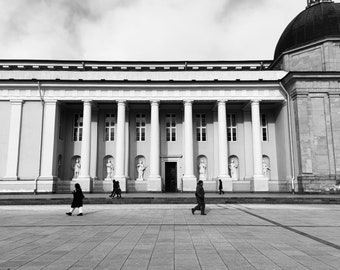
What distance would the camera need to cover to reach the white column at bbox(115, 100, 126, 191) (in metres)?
29.7

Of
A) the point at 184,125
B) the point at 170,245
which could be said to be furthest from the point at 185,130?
the point at 170,245

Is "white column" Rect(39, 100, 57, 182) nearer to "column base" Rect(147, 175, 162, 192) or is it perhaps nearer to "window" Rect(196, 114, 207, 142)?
"column base" Rect(147, 175, 162, 192)

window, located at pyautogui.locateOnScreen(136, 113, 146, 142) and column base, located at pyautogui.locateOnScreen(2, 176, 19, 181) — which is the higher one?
window, located at pyautogui.locateOnScreen(136, 113, 146, 142)

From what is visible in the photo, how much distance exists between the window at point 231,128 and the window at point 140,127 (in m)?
9.72

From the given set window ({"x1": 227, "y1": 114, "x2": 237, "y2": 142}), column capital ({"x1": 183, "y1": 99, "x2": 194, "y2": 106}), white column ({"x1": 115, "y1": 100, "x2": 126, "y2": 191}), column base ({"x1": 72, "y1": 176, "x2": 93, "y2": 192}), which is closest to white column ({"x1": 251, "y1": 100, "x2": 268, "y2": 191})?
window ({"x1": 227, "y1": 114, "x2": 237, "y2": 142})

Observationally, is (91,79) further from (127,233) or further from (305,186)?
(127,233)

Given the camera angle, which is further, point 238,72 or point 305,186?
point 238,72

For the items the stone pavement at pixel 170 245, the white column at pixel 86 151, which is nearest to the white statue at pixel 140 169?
the white column at pixel 86 151

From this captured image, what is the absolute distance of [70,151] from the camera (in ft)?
108

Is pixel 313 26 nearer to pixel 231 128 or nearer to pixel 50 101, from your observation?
pixel 231 128

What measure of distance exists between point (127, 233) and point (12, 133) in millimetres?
25594

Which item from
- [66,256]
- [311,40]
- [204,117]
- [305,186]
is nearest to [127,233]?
[66,256]

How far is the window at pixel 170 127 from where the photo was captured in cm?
3388

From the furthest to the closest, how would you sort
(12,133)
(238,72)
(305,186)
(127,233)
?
(238,72) < (12,133) < (305,186) < (127,233)
